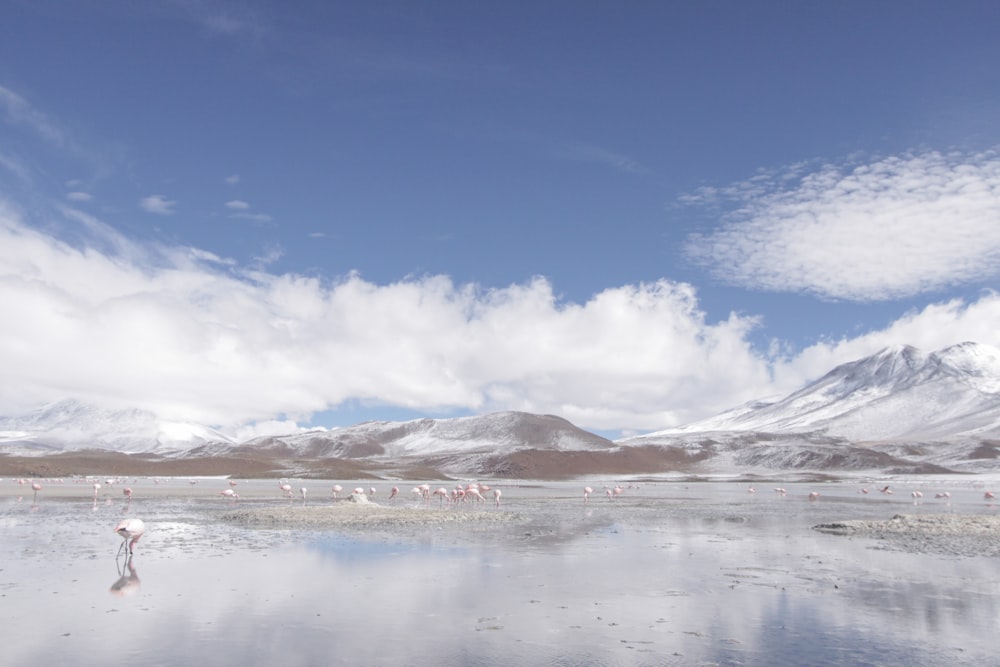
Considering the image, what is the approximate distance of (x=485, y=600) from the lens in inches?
575

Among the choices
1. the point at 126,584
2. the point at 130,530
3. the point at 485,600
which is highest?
the point at 130,530

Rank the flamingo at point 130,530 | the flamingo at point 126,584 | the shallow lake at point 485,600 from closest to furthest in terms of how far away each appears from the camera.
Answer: the shallow lake at point 485,600 < the flamingo at point 126,584 < the flamingo at point 130,530

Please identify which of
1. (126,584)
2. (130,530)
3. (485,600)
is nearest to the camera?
(485,600)

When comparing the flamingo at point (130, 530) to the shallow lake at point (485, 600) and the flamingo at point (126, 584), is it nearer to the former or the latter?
the shallow lake at point (485, 600)

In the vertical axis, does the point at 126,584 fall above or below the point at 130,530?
below

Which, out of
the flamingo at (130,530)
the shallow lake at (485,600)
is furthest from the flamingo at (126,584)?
the flamingo at (130,530)

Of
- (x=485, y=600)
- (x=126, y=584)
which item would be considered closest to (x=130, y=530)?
(x=126, y=584)

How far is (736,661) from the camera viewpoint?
10.7m

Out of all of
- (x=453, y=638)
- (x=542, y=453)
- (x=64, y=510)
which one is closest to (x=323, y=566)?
(x=453, y=638)

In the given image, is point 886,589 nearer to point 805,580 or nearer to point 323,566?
point 805,580

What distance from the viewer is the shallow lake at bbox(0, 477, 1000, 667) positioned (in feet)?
36.2

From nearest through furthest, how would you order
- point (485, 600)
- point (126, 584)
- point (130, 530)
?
point (485, 600) → point (126, 584) → point (130, 530)

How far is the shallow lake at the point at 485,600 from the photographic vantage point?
36.2ft

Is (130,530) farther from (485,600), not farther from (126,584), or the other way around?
(485,600)
